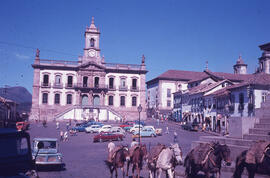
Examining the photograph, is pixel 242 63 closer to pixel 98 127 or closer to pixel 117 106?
pixel 117 106

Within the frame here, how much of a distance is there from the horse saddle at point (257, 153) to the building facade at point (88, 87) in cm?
5098

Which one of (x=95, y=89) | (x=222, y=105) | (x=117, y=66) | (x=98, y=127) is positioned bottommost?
(x=98, y=127)

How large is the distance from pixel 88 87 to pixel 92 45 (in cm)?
1032

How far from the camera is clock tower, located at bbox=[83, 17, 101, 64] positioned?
62.6 meters

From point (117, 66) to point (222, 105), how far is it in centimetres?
2906

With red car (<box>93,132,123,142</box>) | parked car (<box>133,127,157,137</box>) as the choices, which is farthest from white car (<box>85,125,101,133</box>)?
red car (<box>93,132,123,142</box>)

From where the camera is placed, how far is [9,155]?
8.27m

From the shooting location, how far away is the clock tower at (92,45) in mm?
62594

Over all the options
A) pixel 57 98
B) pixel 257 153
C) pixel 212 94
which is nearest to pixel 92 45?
pixel 57 98

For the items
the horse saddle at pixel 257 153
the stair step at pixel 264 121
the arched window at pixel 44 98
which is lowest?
the horse saddle at pixel 257 153

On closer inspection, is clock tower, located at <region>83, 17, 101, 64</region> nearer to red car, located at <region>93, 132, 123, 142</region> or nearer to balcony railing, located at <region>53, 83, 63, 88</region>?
balcony railing, located at <region>53, 83, 63, 88</region>

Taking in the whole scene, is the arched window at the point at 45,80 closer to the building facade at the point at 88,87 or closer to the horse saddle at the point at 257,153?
the building facade at the point at 88,87

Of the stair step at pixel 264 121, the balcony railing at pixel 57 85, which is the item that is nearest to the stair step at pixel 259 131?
the stair step at pixel 264 121

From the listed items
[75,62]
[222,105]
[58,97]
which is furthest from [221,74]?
[58,97]
